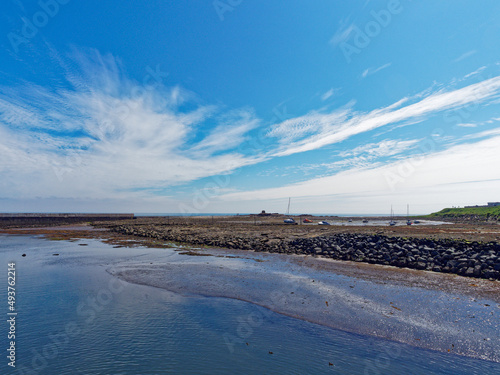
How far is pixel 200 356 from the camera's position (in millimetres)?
7715

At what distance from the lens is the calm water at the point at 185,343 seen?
718 cm

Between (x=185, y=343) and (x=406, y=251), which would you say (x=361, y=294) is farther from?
(x=406, y=251)

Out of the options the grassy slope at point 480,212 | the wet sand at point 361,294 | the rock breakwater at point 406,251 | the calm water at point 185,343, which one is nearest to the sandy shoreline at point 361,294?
the wet sand at point 361,294

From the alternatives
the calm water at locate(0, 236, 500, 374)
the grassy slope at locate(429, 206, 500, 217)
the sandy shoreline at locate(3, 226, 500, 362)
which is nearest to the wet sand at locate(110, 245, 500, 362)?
the sandy shoreline at locate(3, 226, 500, 362)

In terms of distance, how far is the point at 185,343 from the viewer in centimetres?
843

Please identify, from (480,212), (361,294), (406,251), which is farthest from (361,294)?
(480,212)

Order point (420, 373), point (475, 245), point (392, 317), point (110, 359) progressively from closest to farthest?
point (420, 373) → point (110, 359) → point (392, 317) → point (475, 245)

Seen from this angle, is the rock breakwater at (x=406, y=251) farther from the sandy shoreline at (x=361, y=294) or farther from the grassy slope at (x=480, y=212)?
the grassy slope at (x=480, y=212)

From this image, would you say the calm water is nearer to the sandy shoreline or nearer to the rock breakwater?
the sandy shoreline

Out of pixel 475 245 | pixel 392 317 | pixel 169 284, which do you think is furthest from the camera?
pixel 475 245

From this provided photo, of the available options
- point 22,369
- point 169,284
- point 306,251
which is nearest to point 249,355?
point 22,369

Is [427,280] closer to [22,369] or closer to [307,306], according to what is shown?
[307,306]

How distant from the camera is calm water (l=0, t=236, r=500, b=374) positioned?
718cm

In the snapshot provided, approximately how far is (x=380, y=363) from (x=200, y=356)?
17.0 feet
